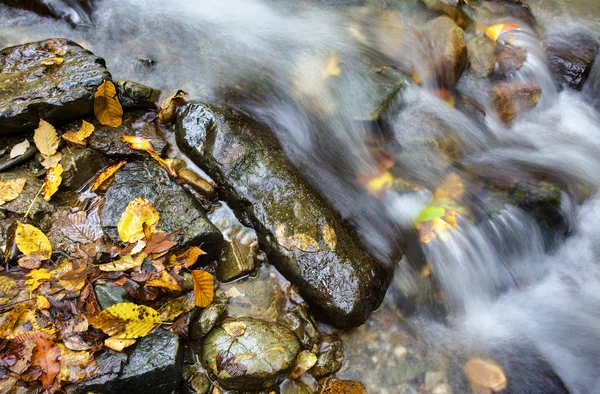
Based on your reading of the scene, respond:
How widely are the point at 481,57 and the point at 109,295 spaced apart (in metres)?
4.99

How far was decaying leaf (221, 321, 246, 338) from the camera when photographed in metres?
3.03

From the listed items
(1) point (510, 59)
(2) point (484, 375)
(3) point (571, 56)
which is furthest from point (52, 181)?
(3) point (571, 56)

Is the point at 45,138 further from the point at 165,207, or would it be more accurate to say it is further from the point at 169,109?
the point at 165,207

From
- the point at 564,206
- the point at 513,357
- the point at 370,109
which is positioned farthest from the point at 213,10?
the point at 513,357

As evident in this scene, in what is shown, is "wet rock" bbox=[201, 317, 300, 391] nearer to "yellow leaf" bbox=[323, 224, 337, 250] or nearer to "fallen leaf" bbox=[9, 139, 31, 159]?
"yellow leaf" bbox=[323, 224, 337, 250]

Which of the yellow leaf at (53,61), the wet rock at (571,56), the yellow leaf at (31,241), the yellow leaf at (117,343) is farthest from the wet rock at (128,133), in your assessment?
the wet rock at (571,56)

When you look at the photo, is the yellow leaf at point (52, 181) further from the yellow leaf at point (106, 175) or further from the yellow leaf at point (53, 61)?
the yellow leaf at point (53, 61)

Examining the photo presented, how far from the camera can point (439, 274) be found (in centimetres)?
373

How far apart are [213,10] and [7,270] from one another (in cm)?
410

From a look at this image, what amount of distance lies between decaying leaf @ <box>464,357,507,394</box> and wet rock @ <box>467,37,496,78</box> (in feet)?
11.5

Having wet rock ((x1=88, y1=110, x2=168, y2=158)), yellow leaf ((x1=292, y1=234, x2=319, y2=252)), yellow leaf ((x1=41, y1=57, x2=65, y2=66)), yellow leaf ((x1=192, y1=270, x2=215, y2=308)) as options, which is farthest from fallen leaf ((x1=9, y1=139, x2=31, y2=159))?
yellow leaf ((x1=292, y1=234, x2=319, y2=252))

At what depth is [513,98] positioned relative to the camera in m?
5.08

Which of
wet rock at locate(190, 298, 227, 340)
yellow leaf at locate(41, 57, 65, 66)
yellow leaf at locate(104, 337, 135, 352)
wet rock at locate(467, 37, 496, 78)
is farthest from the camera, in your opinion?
wet rock at locate(467, 37, 496, 78)

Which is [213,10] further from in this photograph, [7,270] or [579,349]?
[579,349]
